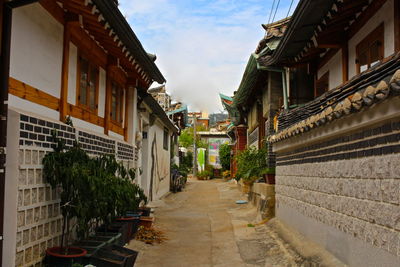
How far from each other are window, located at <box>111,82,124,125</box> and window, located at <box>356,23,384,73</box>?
17.7 ft

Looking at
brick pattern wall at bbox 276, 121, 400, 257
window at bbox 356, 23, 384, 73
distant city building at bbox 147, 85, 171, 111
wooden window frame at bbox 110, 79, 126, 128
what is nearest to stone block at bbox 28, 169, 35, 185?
brick pattern wall at bbox 276, 121, 400, 257

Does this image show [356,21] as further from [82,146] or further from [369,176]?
[82,146]

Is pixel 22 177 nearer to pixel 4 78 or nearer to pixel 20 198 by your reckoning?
pixel 20 198

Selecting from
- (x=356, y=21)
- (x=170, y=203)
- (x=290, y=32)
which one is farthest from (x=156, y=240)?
(x=170, y=203)

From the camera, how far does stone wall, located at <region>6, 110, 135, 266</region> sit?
496 centimetres

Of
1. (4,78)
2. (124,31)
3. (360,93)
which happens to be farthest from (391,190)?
(124,31)

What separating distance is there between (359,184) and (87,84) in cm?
518

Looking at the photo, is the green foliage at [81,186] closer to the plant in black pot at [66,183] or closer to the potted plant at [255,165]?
the plant in black pot at [66,183]

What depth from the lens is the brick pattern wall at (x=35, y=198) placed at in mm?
4996

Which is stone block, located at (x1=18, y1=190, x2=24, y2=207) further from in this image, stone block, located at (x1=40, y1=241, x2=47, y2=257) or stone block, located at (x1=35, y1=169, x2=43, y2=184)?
stone block, located at (x1=40, y1=241, x2=47, y2=257)

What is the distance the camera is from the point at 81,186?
5.35 metres

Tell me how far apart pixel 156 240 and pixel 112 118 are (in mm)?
3028

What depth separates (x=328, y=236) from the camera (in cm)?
659

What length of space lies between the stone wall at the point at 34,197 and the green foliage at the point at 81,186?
16cm
